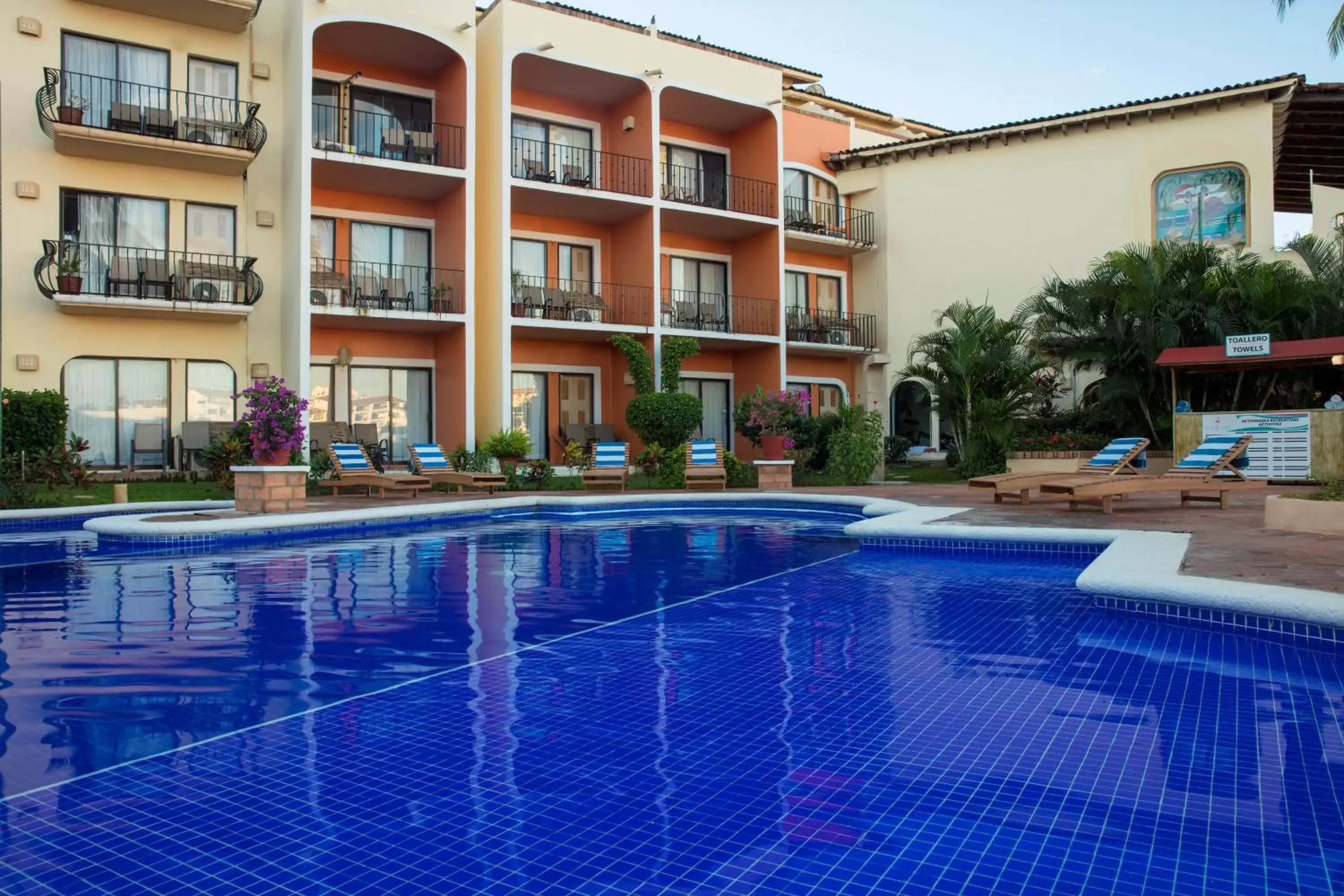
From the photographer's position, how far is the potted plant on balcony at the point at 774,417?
19.2 metres

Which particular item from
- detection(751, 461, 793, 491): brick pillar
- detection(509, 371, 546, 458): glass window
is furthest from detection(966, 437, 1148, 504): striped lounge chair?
detection(509, 371, 546, 458): glass window

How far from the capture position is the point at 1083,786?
10.7 ft

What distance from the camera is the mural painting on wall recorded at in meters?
20.5

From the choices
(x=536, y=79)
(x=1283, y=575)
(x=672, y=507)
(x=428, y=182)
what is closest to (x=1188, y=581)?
(x=1283, y=575)

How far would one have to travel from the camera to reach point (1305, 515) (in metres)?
8.83

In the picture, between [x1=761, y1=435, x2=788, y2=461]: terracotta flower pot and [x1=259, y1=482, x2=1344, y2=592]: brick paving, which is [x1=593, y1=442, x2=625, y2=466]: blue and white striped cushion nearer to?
[x1=259, y1=482, x2=1344, y2=592]: brick paving

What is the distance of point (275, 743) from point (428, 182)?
16594mm

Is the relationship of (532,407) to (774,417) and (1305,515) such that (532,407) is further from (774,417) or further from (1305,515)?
(1305,515)

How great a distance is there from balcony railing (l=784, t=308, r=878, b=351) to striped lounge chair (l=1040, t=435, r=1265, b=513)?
11460mm

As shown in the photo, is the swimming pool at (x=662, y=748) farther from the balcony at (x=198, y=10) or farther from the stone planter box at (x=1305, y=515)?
the balcony at (x=198, y=10)

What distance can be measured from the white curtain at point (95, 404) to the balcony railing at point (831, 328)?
13.9 meters

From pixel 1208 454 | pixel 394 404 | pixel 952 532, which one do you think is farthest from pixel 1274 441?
pixel 394 404

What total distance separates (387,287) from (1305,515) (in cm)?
1516

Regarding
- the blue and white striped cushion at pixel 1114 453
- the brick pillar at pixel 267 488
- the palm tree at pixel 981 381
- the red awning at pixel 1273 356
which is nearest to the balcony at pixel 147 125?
the brick pillar at pixel 267 488
